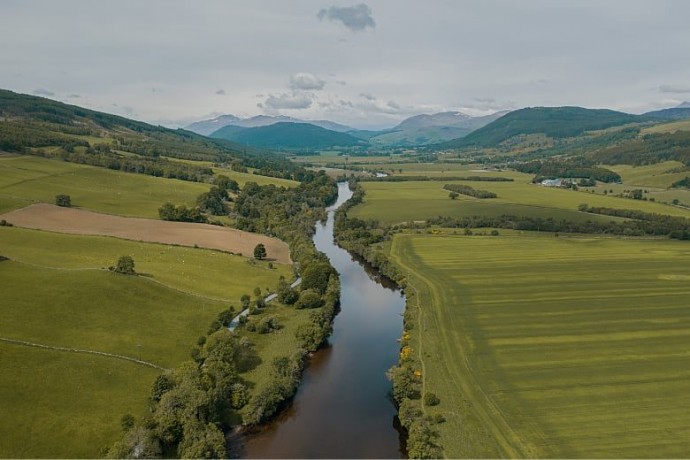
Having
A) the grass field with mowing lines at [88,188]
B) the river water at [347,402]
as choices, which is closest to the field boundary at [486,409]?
the river water at [347,402]

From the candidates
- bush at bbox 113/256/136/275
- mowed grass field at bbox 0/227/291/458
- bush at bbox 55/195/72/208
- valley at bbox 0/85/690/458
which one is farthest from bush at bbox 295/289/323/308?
bush at bbox 55/195/72/208

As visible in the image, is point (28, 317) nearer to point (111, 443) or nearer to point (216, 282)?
point (111, 443)

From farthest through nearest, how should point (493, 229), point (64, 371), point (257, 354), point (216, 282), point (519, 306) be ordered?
point (493, 229) < point (216, 282) < point (519, 306) < point (257, 354) < point (64, 371)

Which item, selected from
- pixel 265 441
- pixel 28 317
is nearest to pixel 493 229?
pixel 265 441

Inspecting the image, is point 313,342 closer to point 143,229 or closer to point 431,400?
point 431,400

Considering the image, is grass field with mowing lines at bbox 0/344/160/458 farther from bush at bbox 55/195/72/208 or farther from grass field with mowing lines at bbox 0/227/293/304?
bush at bbox 55/195/72/208

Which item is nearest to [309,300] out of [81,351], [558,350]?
[81,351]
